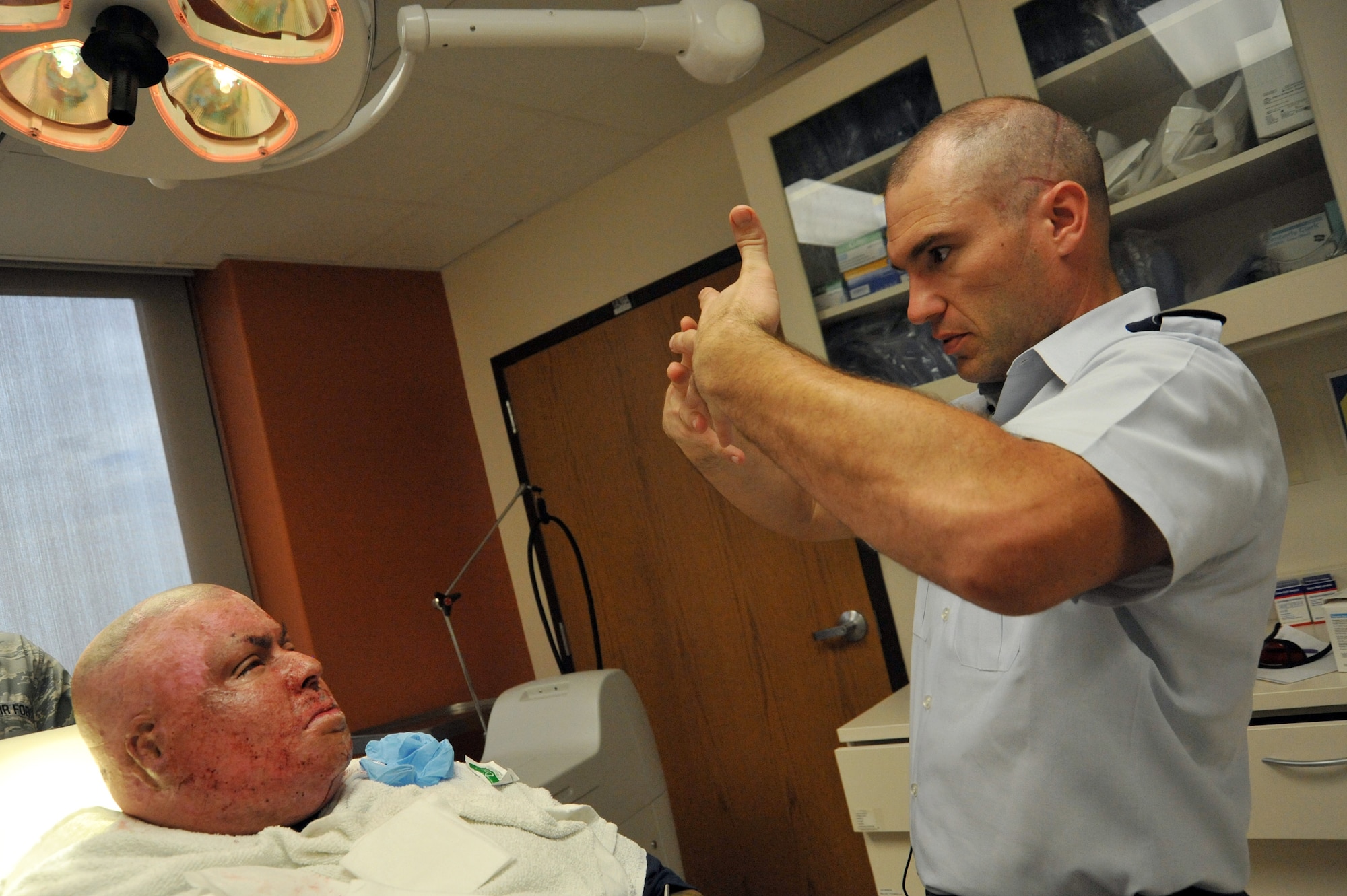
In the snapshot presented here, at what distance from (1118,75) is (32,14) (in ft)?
6.14

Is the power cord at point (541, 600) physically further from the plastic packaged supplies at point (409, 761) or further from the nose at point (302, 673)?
the nose at point (302, 673)

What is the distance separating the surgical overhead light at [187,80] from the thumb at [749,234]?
1.19 feet

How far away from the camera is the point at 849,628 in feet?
8.68

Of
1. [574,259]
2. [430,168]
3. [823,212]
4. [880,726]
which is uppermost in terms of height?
[430,168]

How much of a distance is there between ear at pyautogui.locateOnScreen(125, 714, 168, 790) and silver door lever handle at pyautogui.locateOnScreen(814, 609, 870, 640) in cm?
188

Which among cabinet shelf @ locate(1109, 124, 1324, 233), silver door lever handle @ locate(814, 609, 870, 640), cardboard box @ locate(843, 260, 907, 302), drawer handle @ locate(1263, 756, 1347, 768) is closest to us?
drawer handle @ locate(1263, 756, 1347, 768)

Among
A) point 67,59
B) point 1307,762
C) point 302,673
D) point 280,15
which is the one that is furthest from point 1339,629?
point 67,59

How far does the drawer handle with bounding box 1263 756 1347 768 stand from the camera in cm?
146

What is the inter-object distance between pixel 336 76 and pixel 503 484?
110 inches

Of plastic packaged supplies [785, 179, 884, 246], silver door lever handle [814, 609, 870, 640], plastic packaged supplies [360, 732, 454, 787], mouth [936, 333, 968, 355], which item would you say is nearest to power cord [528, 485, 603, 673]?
silver door lever handle [814, 609, 870, 640]

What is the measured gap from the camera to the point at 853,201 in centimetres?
222

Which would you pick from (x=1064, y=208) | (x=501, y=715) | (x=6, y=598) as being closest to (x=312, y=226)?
(x=6, y=598)

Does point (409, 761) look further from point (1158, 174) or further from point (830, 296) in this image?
point (1158, 174)

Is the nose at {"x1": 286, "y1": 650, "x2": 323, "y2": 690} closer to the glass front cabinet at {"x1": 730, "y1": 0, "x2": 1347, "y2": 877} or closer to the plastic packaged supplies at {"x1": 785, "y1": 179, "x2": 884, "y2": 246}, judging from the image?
the glass front cabinet at {"x1": 730, "y1": 0, "x2": 1347, "y2": 877}
